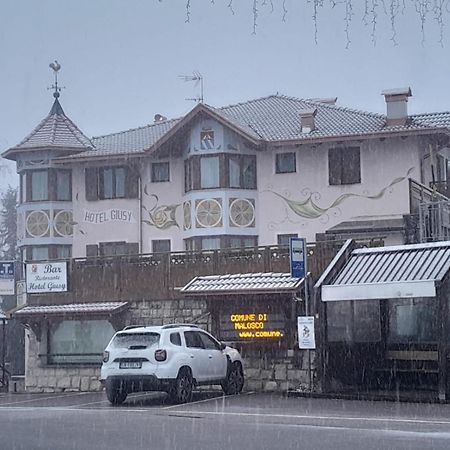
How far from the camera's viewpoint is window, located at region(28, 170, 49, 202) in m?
38.5

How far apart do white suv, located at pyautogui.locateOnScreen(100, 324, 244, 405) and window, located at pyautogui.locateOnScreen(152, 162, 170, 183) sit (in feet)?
52.4

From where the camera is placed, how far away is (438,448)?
40.0 feet

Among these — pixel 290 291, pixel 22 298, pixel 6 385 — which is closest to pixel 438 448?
pixel 290 291

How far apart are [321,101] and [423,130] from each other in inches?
416

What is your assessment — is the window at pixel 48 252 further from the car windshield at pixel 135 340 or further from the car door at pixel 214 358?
the car windshield at pixel 135 340

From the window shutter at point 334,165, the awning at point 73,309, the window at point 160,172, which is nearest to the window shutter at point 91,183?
the window at point 160,172

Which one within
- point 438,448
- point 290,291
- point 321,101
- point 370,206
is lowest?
point 438,448

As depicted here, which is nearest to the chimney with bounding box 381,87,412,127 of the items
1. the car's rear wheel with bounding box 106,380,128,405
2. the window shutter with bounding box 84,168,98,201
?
the window shutter with bounding box 84,168,98,201

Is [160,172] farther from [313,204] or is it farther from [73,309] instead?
[73,309]

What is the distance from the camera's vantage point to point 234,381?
75.2 ft

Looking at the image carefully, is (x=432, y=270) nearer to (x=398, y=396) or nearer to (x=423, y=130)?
(x=398, y=396)

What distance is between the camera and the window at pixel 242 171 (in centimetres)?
3519

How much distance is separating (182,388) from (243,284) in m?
5.08

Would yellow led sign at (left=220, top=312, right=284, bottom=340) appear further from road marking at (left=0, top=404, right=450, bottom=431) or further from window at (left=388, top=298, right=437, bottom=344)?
road marking at (left=0, top=404, right=450, bottom=431)
